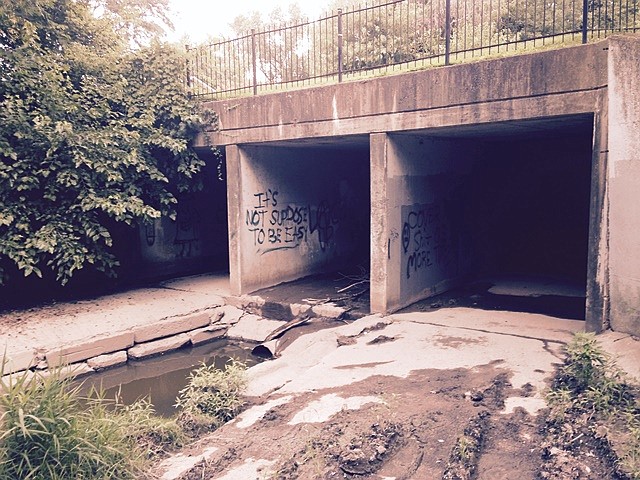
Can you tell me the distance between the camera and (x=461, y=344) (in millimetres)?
6898

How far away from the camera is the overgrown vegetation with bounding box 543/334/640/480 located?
388 centimetres

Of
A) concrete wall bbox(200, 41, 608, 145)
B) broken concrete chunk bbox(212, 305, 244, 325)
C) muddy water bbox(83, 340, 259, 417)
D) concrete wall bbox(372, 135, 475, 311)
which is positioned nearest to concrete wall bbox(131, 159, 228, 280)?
broken concrete chunk bbox(212, 305, 244, 325)

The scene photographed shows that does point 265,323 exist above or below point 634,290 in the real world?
below

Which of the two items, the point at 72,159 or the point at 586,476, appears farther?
the point at 72,159

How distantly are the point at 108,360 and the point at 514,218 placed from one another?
30.9ft

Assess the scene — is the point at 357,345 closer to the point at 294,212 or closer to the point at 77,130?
the point at 294,212

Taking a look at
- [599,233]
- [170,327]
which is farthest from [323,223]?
[599,233]

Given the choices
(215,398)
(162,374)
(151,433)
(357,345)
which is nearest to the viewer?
(151,433)

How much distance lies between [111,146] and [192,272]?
4592 millimetres

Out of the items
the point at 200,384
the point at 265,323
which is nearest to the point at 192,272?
the point at 265,323

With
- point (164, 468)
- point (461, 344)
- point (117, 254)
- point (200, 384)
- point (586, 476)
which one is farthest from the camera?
point (117, 254)

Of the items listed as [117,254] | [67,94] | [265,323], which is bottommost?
[265,323]

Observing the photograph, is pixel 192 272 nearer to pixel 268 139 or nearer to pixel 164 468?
pixel 268 139

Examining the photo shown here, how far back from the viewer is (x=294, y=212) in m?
11.1
